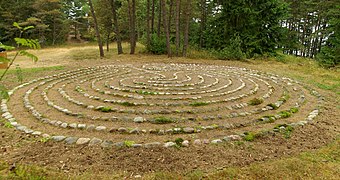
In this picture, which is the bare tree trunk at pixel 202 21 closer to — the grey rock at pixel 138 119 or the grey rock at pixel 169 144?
the grey rock at pixel 138 119

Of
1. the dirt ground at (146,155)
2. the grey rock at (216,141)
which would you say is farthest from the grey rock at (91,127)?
the grey rock at (216,141)

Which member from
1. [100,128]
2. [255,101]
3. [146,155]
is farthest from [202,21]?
[146,155]

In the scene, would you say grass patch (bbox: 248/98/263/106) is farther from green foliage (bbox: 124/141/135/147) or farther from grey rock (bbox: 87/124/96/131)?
grey rock (bbox: 87/124/96/131)

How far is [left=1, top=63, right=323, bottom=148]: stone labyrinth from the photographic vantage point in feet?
15.3

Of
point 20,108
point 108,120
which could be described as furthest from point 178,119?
point 20,108

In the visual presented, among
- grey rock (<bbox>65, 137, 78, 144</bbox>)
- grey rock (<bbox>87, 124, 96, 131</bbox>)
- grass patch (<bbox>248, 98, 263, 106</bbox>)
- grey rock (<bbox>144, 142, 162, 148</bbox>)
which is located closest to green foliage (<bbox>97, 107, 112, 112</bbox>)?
grey rock (<bbox>87, 124, 96, 131</bbox>)

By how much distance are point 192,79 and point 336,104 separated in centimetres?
494

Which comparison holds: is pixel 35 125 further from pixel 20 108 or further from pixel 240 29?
pixel 240 29

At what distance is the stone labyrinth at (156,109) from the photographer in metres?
4.66

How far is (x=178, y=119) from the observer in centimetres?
541

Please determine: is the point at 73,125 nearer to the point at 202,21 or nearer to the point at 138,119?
the point at 138,119

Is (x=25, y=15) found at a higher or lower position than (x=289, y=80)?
higher

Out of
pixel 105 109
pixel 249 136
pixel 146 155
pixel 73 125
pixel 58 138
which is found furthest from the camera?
pixel 105 109

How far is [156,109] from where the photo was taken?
599 cm
